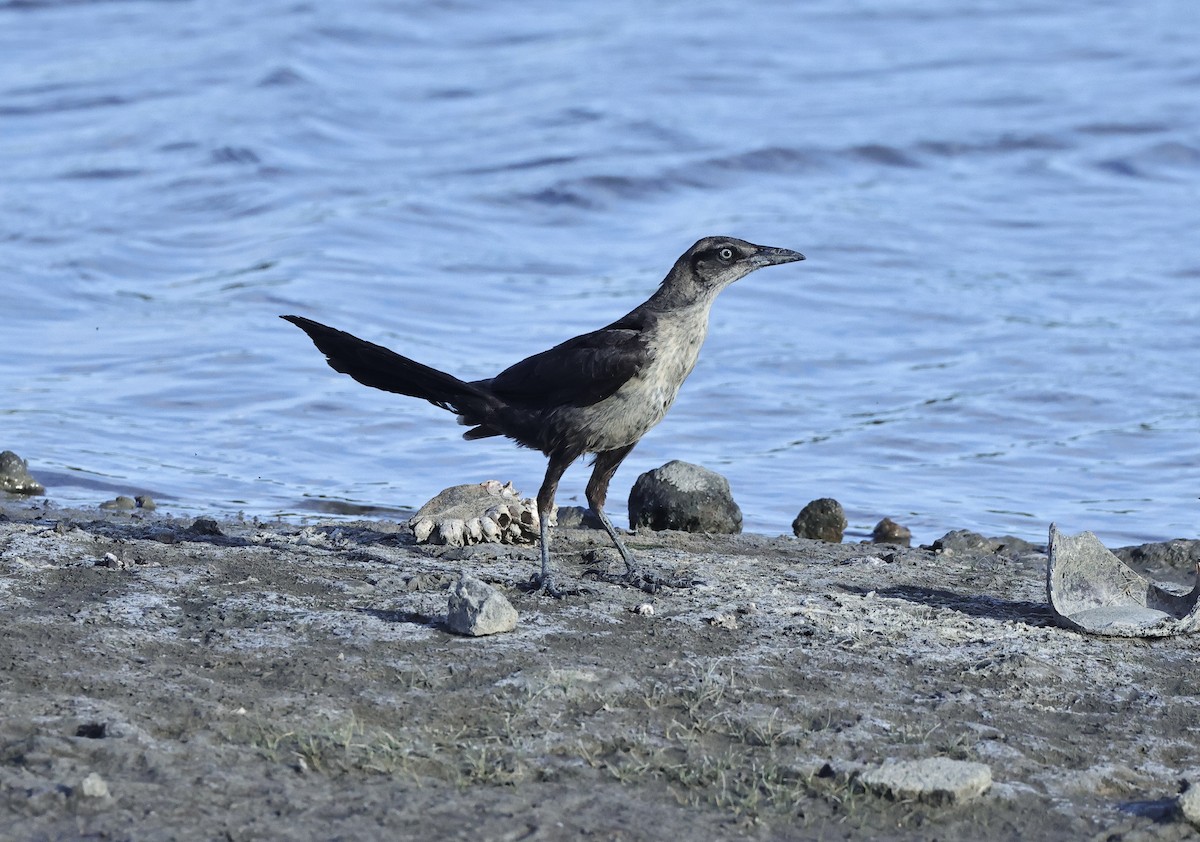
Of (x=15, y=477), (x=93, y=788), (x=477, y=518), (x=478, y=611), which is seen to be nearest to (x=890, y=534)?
(x=477, y=518)

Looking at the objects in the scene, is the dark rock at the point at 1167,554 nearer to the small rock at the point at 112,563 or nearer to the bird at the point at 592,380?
the bird at the point at 592,380

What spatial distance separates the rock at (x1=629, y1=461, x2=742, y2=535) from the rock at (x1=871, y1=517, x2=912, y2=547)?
987 millimetres

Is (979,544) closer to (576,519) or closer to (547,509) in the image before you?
(576,519)

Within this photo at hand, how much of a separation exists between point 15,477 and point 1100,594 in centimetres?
594

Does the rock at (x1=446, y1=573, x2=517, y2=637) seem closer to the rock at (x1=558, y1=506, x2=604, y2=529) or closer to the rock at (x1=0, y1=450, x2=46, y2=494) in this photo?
the rock at (x1=558, y1=506, x2=604, y2=529)

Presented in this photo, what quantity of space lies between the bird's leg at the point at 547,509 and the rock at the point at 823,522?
2.17 m

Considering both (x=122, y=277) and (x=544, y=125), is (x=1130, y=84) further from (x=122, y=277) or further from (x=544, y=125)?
(x=122, y=277)

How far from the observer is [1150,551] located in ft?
27.5

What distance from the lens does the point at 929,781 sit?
185 inches

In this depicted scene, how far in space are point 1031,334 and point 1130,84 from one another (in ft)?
35.3

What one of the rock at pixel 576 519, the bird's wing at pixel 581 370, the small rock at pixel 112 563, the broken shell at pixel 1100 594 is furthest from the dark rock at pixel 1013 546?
the small rock at pixel 112 563

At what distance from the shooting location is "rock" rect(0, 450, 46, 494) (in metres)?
9.22

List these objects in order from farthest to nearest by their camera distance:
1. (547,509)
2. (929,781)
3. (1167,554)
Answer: (1167,554)
(547,509)
(929,781)

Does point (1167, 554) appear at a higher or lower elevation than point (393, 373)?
lower
